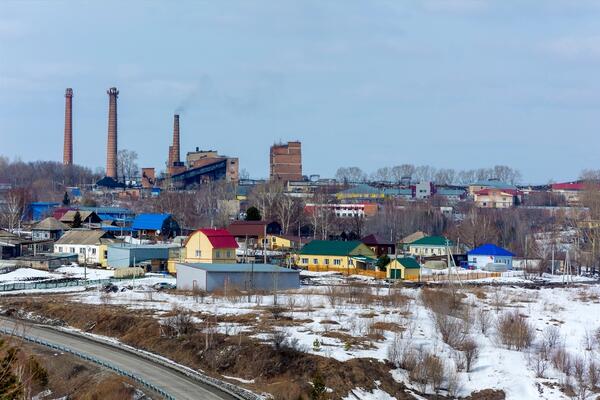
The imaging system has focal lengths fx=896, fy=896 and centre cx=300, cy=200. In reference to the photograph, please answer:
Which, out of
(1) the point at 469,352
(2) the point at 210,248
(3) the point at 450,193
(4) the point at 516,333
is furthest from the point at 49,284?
(3) the point at 450,193

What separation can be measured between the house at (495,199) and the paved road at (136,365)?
72899 millimetres

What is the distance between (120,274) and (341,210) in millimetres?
46855

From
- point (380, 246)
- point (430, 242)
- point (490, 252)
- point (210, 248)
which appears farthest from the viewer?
point (430, 242)

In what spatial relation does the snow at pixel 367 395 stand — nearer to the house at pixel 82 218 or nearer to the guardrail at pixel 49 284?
the guardrail at pixel 49 284

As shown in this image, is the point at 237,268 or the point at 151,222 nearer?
the point at 237,268

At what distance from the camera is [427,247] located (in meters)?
54.9

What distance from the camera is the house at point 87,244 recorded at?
4425 centimetres

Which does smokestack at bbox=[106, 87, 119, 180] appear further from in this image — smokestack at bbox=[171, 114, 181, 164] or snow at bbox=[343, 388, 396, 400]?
snow at bbox=[343, 388, 396, 400]

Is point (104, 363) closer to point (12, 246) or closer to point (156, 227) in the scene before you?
point (12, 246)

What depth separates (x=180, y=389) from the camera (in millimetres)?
19391

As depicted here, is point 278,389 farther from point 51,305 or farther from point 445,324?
point 51,305

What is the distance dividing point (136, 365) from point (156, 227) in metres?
35.8

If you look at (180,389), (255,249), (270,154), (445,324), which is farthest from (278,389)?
(270,154)

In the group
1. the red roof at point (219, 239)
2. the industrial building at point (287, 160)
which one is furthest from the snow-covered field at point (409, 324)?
the industrial building at point (287, 160)
